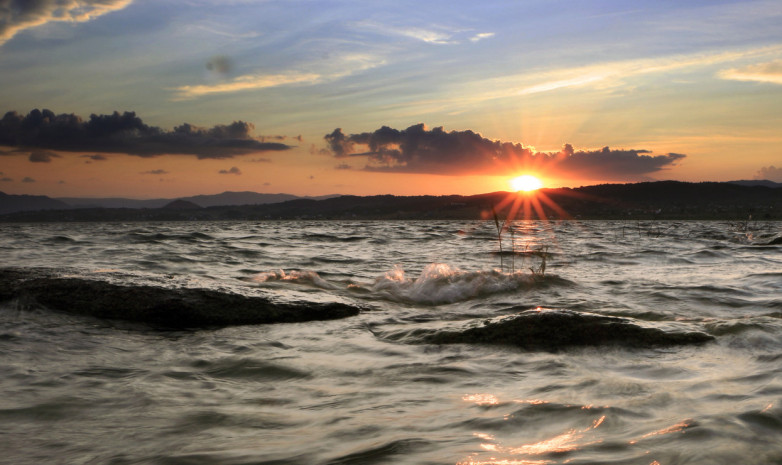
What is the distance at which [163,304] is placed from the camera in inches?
228

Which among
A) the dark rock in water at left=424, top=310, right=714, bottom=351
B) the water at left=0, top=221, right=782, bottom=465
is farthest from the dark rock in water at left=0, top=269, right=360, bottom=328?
the dark rock in water at left=424, top=310, right=714, bottom=351

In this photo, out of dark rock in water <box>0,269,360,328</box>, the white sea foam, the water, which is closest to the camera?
the water

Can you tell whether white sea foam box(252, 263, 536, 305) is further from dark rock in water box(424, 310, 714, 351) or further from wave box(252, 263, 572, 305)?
dark rock in water box(424, 310, 714, 351)

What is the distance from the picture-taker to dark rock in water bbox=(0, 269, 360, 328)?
18.6 ft

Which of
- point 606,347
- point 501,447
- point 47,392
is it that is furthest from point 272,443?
point 606,347

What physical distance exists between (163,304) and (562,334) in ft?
13.6

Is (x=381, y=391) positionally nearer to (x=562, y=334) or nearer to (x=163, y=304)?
(x=562, y=334)

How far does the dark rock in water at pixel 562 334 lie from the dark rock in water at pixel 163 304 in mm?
1736

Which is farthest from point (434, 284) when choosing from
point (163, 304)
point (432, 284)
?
point (163, 304)

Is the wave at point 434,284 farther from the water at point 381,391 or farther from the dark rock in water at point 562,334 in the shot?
the dark rock in water at point 562,334

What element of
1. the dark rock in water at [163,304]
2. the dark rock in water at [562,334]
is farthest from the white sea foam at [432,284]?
the dark rock in water at [562,334]

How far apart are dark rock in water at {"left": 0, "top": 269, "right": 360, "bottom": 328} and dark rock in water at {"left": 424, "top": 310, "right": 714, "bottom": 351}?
1736 millimetres

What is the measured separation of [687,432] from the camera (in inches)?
102

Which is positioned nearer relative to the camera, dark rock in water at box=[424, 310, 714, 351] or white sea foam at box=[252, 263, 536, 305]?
dark rock in water at box=[424, 310, 714, 351]
